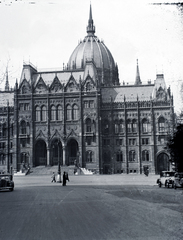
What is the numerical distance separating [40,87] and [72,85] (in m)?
7.33

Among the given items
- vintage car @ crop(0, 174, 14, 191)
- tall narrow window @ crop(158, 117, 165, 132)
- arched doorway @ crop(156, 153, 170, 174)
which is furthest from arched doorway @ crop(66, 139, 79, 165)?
vintage car @ crop(0, 174, 14, 191)

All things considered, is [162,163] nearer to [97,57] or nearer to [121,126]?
[121,126]

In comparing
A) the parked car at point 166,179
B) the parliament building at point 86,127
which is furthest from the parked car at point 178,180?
the parliament building at point 86,127

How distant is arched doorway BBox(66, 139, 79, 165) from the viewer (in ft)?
290

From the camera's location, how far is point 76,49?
109 m

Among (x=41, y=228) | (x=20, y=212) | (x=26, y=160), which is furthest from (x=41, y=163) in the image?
(x=41, y=228)

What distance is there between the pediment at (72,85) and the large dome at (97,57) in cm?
1594

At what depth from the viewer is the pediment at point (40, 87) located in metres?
90.1

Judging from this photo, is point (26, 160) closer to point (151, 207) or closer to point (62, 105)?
point (62, 105)

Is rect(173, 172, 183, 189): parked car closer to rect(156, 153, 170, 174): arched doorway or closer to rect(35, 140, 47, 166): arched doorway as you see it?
rect(156, 153, 170, 174): arched doorway

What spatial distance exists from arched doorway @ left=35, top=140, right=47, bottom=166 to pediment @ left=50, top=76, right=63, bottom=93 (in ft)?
38.7

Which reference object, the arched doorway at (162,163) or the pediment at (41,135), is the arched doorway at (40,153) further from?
the arched doorway at (162,163)

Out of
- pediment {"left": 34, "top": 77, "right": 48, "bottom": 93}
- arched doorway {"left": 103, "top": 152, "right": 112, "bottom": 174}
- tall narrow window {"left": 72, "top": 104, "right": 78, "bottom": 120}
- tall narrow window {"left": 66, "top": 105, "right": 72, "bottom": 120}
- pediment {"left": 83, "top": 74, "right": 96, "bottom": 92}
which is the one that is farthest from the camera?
pediment {"left": 34, "top": 77, "right": 48, "bottom": 93}

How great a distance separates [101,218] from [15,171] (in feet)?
235
